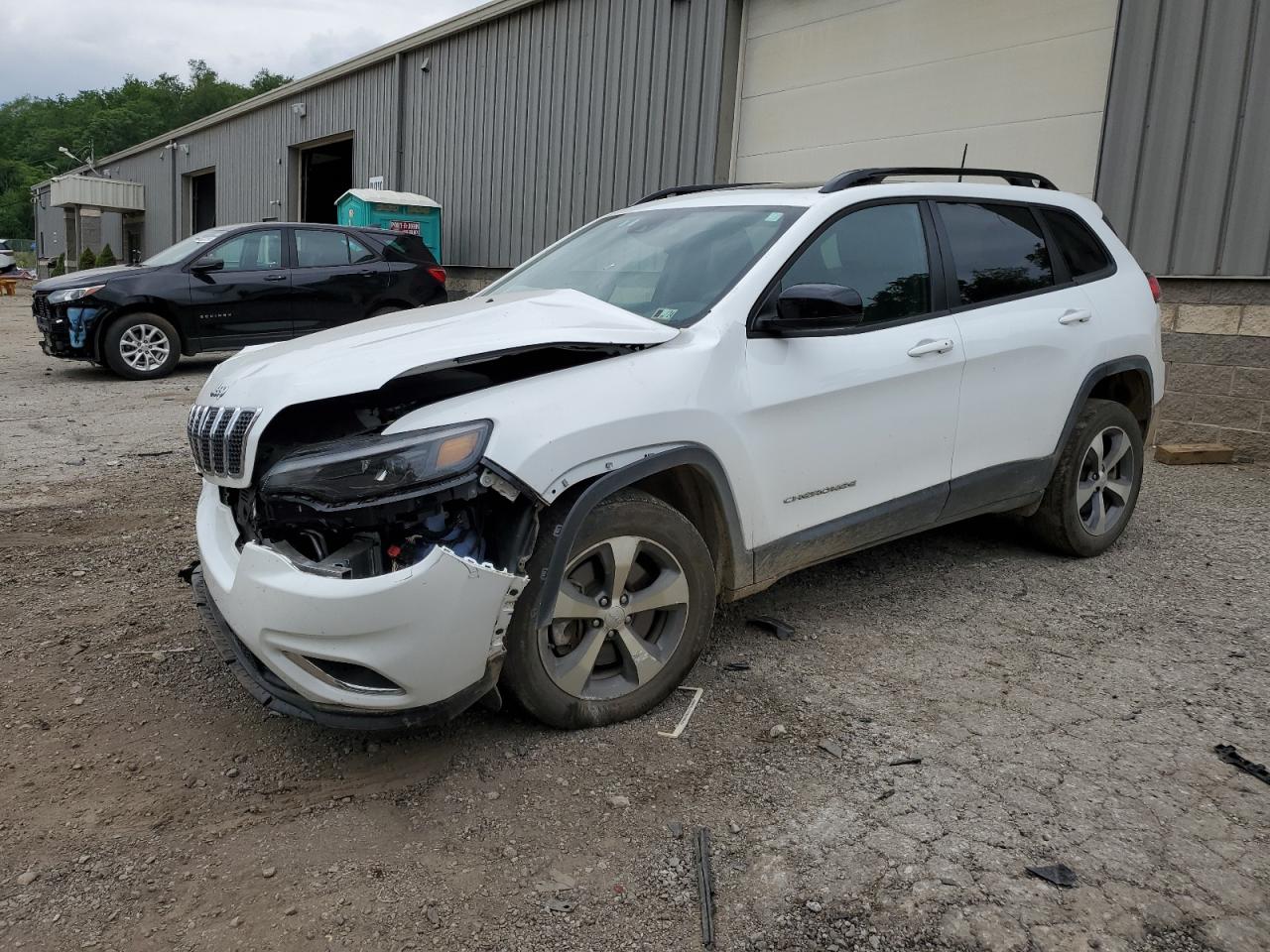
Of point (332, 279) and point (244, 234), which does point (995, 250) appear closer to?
point (332, 279)

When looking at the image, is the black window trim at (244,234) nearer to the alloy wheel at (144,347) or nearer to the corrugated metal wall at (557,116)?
the alloy wheel at (144,347)

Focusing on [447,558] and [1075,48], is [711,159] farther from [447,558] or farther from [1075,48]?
[447,558]

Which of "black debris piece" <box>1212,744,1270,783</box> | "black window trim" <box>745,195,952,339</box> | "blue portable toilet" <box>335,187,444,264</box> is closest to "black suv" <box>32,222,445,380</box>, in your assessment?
"blue portable toilet" <box>335,187,444,264</box>

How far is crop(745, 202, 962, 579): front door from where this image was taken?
343 cm

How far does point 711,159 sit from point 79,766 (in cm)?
993

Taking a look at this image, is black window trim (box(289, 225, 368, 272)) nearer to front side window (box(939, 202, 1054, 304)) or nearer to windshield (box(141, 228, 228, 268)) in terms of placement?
windshield (box(141, 228, 228, 268))

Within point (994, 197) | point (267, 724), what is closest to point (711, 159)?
point (994, 197)

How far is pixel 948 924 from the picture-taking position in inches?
89.3

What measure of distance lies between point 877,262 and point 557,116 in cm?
1116

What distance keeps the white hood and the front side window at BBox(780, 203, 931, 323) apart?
765 mm

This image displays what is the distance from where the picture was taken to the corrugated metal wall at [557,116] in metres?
11.9

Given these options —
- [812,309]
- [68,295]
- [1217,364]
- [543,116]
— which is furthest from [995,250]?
[543,116]

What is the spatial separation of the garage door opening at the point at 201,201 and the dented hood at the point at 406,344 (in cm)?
3121

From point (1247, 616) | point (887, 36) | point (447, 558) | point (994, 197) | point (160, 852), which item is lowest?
point (160, 852)
